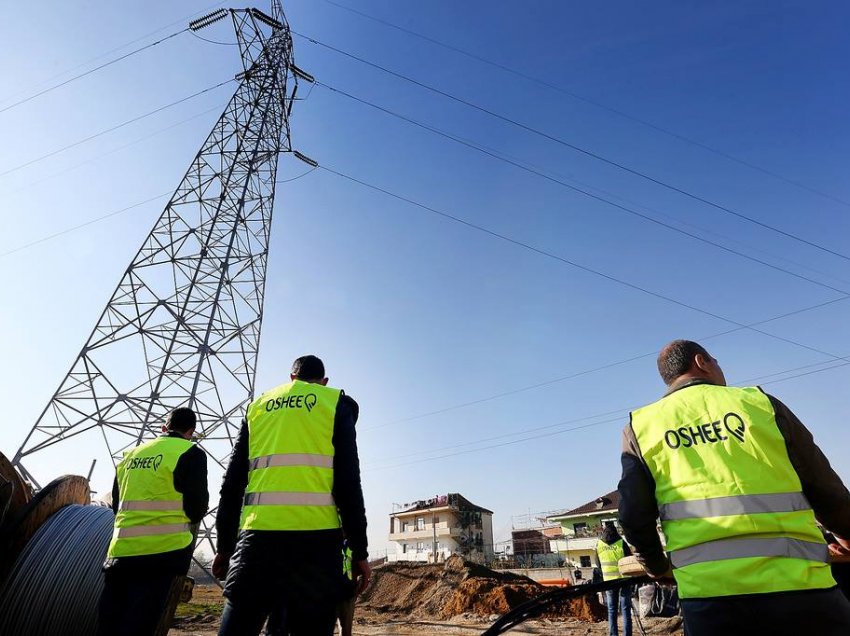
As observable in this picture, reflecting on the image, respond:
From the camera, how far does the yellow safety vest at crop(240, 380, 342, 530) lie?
7.64ft

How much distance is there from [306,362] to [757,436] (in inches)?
88.3

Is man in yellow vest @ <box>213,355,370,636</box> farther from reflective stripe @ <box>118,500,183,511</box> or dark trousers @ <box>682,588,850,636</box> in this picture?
dark trousers @ <box>682,588,850,636</box>

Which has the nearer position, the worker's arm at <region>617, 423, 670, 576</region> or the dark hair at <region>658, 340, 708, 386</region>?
the worker's arm at <region>617, 423, 670, 576</region>

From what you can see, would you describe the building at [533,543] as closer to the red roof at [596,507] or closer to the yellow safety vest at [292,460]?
the red roof at [596,507]

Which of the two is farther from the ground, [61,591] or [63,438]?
[63,438]

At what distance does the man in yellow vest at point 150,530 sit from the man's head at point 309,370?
1440 millimetres

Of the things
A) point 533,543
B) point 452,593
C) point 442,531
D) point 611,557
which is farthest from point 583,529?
point 611,557

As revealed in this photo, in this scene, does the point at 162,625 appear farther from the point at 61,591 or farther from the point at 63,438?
the point at 63,438

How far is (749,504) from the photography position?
1804 mm

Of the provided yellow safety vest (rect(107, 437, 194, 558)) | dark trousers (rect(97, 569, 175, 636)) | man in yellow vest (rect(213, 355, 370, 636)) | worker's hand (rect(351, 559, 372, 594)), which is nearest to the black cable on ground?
worker's hand (rect(351, 559, 372, 594))

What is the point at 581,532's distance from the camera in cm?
4284

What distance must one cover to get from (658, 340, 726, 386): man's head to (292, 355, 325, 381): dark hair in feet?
6.13

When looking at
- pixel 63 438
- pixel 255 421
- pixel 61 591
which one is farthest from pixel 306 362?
pixel 63 438

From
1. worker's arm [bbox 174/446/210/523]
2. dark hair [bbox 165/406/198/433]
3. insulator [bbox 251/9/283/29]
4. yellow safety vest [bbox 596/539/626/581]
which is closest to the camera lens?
worker's arm [bbox 174/446/210/523]
